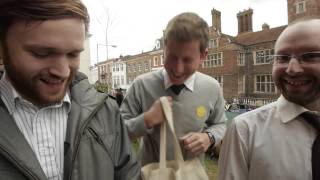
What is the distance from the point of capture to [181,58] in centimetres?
199

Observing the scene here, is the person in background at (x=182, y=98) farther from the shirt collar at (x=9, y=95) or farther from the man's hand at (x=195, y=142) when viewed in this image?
the shirt collar at (x=9, y=95)

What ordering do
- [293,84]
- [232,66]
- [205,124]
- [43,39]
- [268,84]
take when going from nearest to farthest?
1. [43,39]
2. [293,84]
3. [205,124]
4. [268,84]
5. [232,66]

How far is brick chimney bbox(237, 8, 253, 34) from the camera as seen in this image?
39125 mm

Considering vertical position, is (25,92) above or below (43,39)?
below

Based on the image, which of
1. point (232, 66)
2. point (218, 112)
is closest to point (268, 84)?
point (232, 66)

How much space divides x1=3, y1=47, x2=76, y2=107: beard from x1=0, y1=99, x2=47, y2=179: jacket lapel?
113 millimetres

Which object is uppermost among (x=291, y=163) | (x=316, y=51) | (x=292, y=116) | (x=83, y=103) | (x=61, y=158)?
(x=316, y=51)

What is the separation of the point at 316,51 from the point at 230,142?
646mm

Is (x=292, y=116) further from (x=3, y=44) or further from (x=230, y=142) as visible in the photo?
(x=3, y=44)

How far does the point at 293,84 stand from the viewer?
5.52 feet

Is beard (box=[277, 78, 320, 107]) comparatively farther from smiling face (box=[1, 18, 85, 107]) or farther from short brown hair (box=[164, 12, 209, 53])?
smiling face (box=[1, 18, 85, 107])

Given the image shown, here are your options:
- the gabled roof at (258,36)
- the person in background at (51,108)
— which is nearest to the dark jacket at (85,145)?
the person in background at (51,108)

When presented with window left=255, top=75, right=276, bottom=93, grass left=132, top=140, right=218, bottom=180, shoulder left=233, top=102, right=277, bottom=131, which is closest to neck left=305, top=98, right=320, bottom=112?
shoulder left=233, top=102, right=277, bottom=131

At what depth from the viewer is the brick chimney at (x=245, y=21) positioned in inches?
1540
